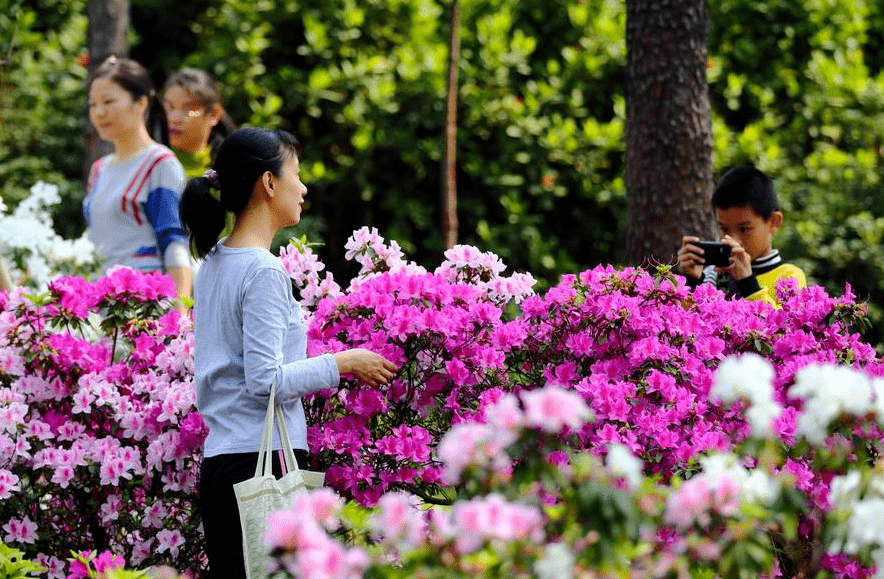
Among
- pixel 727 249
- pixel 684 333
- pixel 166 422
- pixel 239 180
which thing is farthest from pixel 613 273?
pixel 166 422

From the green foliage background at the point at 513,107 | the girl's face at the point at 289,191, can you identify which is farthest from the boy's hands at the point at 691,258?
the green foliage background at the point at 513,107

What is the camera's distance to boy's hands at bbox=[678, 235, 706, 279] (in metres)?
4.07

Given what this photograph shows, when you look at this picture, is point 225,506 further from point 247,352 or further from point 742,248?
point 742,248

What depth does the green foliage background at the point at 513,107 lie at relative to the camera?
801cm

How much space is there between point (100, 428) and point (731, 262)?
2.07m

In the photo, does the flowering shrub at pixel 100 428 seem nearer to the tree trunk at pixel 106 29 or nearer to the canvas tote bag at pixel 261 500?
the canvas tote bag at pixel 261 500

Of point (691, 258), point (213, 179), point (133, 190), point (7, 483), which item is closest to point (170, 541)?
point (7, 483)

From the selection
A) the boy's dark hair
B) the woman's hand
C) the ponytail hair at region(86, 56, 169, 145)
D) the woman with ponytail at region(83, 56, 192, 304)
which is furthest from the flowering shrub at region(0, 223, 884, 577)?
the ponytail hair at region(86, 56, 169, 145)

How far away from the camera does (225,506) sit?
3.00 m

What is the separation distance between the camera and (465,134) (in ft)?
26.5

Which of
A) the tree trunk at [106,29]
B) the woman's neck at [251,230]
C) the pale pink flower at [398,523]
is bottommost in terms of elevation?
the pale pink flower at [398,523]

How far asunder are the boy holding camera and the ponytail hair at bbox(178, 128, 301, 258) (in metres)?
1.56

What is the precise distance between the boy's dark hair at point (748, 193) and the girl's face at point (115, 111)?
7.65 ft

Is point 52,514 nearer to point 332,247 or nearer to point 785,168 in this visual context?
point 332,247
